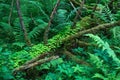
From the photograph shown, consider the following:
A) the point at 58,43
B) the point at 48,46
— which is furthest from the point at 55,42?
the point at 48,46

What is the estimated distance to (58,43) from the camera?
5.37 metres

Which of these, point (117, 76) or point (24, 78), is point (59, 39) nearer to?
point (24, 78)

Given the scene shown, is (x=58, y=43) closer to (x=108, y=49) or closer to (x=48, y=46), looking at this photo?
(x=48, y=46)

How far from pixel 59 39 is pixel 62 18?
88 cm

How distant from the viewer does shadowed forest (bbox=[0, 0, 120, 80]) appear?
4.39 meters

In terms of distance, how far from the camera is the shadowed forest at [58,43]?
173 inches

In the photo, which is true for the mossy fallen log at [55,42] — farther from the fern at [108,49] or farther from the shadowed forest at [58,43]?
the fern at [108,49]

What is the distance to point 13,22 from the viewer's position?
20.1 ft

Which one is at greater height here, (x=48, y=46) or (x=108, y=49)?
(x=108, y=49)

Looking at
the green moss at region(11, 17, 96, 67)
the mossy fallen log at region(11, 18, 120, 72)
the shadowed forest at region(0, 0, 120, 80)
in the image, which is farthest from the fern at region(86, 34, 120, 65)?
the green moss at region(11, 17, 96, 67)

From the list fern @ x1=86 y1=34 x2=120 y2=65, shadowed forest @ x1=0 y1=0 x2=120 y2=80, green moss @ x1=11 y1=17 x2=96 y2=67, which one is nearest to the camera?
fern @ x1=86 y1=34 x2=120 y2=65

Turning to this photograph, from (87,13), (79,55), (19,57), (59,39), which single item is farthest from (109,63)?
(87,13)

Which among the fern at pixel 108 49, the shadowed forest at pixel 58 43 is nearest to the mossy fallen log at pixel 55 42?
the shadowed forest at pixel 58 43

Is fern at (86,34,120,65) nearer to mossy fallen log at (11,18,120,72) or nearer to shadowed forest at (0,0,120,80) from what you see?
shadowed forest at (0,0,120,80)
